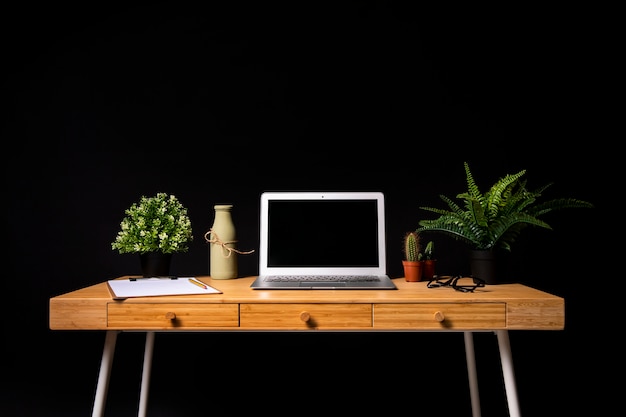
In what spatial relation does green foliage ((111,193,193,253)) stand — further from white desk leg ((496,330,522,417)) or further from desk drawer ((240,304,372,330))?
white desk leg ((496,330,522,417))

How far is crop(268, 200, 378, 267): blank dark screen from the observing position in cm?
179

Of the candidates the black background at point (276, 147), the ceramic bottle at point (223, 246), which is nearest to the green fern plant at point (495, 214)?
the black background at point (276, 147)

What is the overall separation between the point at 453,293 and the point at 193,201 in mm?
1200

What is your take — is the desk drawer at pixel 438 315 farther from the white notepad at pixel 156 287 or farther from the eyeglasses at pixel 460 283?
the white notepad at pixel 156 287

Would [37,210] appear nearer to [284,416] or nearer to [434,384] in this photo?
[284,416]

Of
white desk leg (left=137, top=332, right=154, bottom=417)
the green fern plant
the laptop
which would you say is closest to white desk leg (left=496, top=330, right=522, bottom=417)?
the green fern plant

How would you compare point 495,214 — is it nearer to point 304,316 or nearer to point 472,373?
point 472,373

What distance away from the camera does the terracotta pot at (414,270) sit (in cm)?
174

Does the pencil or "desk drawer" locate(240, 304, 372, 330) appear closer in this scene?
"desk drawer" locate(240, 304, 372, 330)

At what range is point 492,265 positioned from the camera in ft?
5.44

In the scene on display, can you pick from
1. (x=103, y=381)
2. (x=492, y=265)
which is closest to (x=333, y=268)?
(x=492, y=265)

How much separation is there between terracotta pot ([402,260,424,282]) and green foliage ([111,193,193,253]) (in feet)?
2.90

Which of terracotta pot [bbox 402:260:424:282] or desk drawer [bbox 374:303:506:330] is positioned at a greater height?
terracotta pot [bbox 402:260:424:282]

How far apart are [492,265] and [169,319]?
3.70 ft
